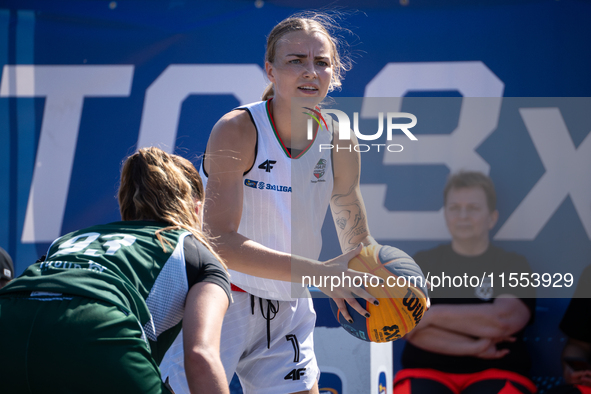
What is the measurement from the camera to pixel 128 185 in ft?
5.75

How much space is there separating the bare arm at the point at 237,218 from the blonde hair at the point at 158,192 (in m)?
0.52

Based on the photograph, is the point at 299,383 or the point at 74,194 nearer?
the point at 299,383

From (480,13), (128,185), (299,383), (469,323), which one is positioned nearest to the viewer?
(128,185)

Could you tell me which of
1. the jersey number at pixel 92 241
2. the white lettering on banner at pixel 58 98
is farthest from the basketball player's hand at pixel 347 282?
the white lettering on banner at pixel 58 98

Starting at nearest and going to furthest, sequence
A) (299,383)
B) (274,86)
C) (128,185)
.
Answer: (128,185), (299,383), (274,86)

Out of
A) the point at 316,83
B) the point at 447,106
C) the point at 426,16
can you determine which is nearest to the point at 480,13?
the point at 426,16

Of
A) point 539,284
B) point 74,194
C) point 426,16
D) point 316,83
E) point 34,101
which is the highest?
point 426,16

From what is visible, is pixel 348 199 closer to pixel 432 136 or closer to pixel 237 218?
pixel 237 218

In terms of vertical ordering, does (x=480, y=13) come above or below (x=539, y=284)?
above

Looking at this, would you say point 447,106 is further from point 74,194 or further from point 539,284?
point 74,194

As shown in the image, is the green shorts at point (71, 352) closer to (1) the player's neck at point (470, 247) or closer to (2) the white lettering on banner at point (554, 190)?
(1) the player's neck at point (470, 247)

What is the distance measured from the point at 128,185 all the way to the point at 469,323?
2796 mm

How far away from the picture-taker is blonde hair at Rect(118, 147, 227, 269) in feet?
5.55

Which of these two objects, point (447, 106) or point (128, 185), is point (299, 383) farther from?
point (447, 106)
